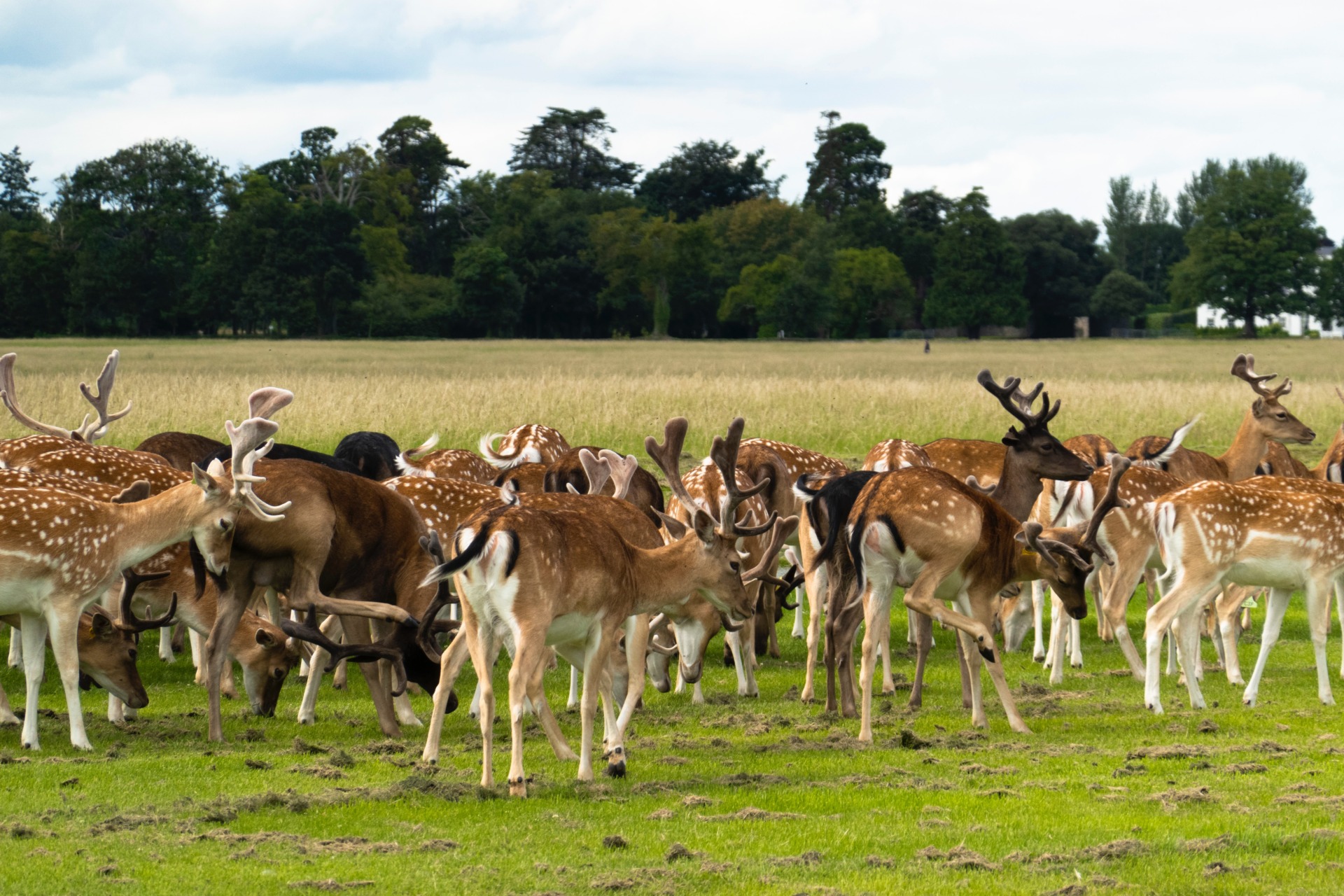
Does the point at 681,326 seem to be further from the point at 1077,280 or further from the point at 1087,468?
the point at 1087,468

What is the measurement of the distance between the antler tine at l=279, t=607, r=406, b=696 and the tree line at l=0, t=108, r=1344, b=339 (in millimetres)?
67922

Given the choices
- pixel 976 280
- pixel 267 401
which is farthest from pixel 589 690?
pixel 976 280

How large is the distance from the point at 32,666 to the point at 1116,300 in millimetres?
90131

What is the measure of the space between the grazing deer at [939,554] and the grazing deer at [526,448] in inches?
207

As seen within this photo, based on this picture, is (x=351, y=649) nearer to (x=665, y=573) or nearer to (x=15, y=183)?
(x=665, y=573)

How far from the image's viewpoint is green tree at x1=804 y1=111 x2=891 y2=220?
10525 cm

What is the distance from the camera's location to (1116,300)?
3600 inches

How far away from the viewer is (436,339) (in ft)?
238

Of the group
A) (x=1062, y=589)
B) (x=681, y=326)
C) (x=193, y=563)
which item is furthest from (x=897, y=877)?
(x=681, y=326)

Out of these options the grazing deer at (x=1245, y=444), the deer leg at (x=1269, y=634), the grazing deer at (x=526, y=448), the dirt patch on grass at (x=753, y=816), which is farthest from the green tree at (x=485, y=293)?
the dirt patch on grass at (x=753, y=816)

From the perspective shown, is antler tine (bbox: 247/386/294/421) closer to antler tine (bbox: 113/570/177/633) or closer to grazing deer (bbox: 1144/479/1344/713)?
antler tine (bbox: 113/570/177/633)

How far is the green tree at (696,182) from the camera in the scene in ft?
331

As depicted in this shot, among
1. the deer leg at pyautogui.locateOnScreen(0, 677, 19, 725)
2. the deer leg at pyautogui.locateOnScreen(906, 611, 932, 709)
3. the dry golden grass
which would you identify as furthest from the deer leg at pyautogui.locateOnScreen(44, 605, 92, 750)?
the dry golden grass

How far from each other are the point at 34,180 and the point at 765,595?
10469 centimetres
